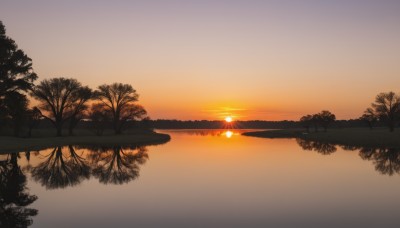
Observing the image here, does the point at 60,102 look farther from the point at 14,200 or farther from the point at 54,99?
the point at 14,200

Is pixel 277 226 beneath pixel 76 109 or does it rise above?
beneath

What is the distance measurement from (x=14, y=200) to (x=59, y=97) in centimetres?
6873

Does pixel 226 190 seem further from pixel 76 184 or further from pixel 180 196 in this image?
pixel 76 184

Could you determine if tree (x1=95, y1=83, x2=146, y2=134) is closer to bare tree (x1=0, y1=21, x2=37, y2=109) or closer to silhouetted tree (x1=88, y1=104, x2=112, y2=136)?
silhouetted tree (x1=88, y1=104, x2=112, y2=136)

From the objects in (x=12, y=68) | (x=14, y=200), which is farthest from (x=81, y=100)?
(x=14, y=200)

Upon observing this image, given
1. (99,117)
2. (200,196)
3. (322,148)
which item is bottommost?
(200,196)

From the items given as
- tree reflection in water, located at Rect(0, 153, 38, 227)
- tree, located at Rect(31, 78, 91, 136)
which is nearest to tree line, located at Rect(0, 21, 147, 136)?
tree, located at Rect(31, 78, 91, 136)

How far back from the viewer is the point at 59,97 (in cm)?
8006

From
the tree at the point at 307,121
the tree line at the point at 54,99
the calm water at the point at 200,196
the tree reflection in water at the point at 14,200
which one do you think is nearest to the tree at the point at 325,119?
the tree at the point at 307,121

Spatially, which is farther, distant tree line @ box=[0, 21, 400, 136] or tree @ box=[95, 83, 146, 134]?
tree @ box=[95, 83, 146, 134]

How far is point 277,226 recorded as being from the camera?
40.9 ft

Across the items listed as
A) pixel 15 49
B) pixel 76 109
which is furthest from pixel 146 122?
pixel 15 49

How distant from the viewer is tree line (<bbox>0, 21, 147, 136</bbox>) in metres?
45.9

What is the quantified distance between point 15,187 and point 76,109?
221 feet
